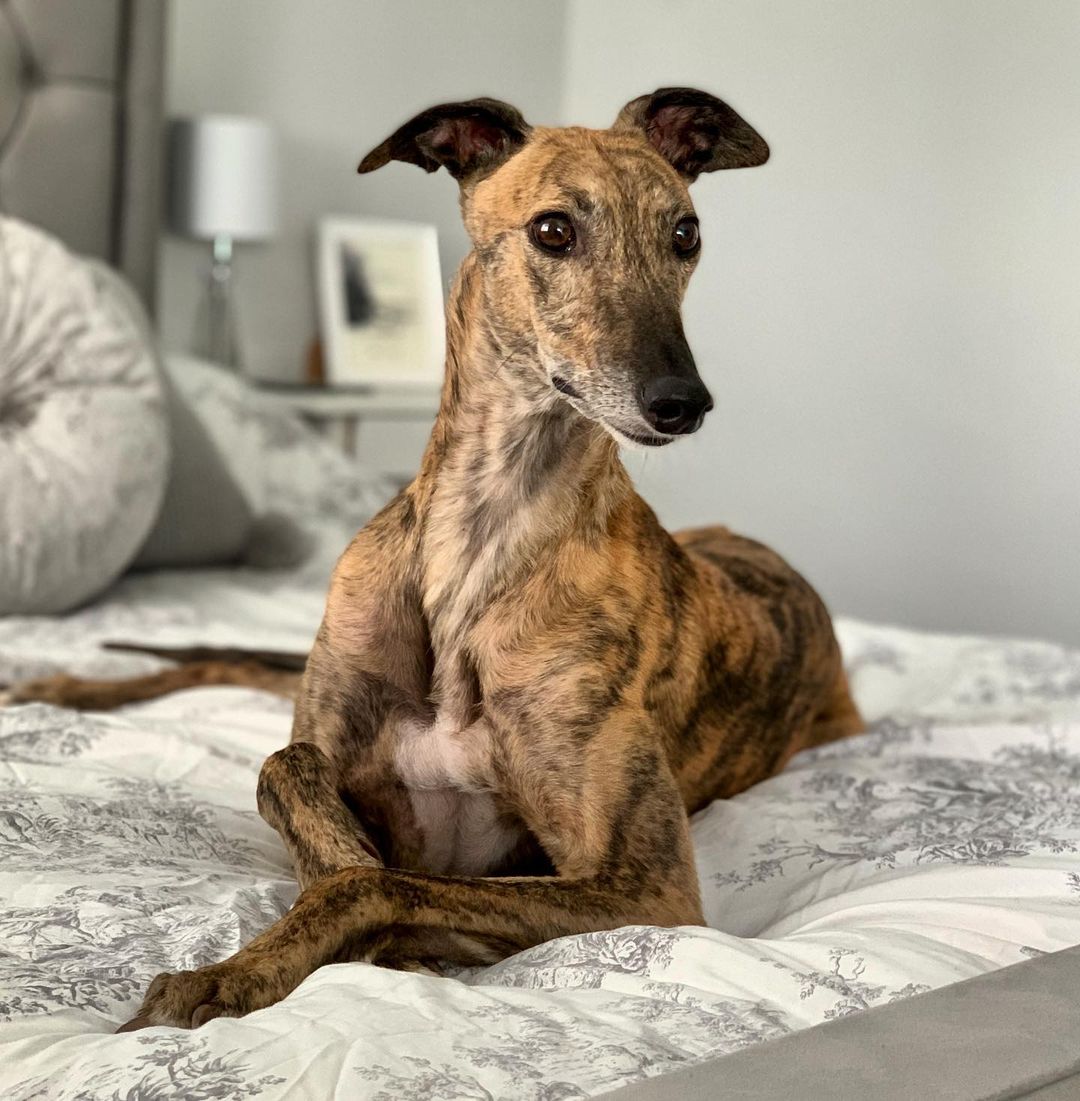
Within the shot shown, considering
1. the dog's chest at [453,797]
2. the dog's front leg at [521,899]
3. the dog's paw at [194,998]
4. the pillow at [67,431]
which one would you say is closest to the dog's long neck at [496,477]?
the dog's chest at [453,797]

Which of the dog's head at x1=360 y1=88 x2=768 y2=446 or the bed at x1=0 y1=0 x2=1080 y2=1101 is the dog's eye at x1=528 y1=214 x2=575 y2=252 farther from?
the bed at x1=0 y1=0 x2=1080 y2=1101

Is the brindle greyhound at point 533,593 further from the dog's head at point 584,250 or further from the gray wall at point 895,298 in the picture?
the gray wall at point 895,298

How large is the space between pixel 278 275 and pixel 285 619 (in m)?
2.12

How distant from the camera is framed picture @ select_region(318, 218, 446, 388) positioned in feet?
15.2

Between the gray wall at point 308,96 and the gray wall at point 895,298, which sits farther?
the gray wall at point 308,96

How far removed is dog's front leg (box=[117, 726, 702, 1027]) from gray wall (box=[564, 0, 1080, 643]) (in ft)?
8.61

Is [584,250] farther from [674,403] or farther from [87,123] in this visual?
[87,123]

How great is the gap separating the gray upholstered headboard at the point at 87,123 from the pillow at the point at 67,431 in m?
0.74

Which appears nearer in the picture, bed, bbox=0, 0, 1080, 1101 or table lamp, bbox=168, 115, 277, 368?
bed, bbox=0, 0, 1080, 1101

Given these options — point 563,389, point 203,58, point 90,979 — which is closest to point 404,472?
point 203,58

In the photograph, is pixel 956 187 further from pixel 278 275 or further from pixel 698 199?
pixel 278 275

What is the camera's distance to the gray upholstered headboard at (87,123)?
3.60 m

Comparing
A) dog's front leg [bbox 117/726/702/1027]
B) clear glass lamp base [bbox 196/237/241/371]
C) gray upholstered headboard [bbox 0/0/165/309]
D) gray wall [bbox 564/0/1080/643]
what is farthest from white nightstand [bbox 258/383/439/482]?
dog's front leg [bbox 117/726/702/1027]

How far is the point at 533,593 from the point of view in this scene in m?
1.51
